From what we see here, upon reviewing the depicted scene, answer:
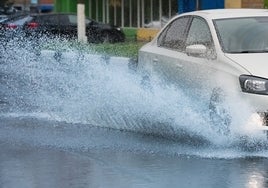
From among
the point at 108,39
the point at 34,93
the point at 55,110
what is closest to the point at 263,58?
the point at 55,110

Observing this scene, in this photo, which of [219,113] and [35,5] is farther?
[35,5]

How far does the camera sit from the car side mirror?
883cm

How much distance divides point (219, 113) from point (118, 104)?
229 cm

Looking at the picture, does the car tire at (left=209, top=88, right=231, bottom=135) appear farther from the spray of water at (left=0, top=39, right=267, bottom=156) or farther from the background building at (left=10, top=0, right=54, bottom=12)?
the background building at (left=10, top=0, right=54, bottom=12)

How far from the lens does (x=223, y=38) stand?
29.6ft

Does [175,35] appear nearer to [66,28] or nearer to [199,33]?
[199,33]

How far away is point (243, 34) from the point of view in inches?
361

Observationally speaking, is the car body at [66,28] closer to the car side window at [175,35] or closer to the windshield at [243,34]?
the car side window at [175,35]

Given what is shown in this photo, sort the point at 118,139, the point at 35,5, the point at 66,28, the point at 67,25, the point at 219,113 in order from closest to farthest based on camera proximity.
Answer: the point at 219,113 < the point at 118,139 < the point at 66,28 < the point at 67,25 < the point at 35,5

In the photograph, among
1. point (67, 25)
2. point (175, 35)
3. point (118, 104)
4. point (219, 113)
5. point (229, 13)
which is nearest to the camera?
point (219, 113)

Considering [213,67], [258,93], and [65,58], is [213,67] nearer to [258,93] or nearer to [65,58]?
[258,93]

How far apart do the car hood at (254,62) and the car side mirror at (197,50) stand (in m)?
0.35

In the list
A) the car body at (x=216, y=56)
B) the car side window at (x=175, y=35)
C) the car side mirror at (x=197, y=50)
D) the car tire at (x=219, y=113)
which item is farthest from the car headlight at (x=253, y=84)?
the car side window at (x=175, y=35)

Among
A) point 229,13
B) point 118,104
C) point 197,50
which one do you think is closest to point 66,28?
point 118,104
